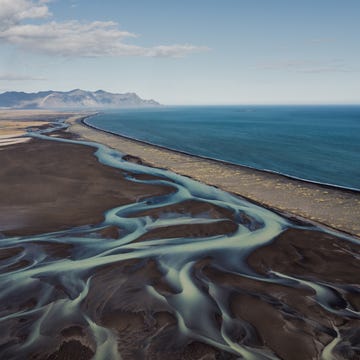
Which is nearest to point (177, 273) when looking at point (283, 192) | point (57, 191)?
point (57, 191)

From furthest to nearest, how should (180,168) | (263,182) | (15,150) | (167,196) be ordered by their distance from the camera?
1. (15,150)
2. (180,168)
3. (263,182)
4. (167,196)

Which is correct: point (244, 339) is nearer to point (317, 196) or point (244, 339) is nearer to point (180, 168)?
point (317, 196)

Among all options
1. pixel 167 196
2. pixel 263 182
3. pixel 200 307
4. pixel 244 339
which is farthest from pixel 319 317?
pixel 263 182

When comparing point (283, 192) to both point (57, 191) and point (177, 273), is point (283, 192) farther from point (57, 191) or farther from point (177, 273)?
point (57, 191)

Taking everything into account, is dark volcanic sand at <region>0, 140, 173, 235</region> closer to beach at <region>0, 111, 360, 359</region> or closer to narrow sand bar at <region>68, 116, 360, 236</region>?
beach at <region>0, 111, 360, 359</region>

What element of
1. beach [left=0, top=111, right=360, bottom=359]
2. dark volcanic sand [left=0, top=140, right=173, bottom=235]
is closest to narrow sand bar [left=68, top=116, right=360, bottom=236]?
beach [left=0, top=111, right=360, bottom=359]

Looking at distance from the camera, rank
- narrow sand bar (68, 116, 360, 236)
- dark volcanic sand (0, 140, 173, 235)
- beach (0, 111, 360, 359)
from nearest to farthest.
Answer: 1. beach (0, 111, 360, 359)
2. dark volcanic sand (0, 140, 173, 235)
3. narrow sand bar (68, 116, 360, 236)
